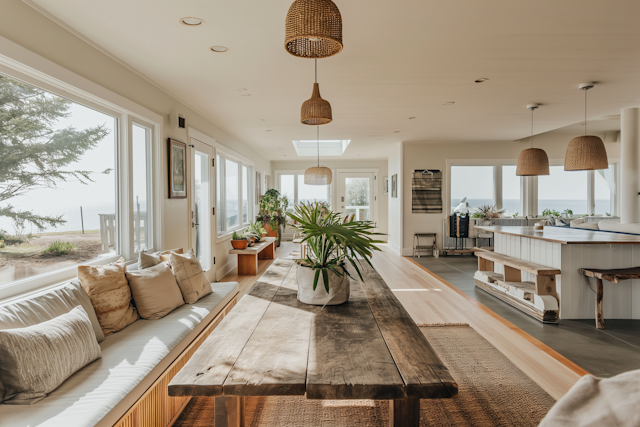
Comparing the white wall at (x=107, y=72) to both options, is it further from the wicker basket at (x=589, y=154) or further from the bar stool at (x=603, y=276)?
the bar stool at (x=603, y=276)

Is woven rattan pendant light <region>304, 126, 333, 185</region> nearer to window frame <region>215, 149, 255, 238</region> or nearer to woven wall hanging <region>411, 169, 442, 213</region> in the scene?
window frame <region>215, 149, 255, 238</region>

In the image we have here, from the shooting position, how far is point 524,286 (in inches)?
160

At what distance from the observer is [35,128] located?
2.23m

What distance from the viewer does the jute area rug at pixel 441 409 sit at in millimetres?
1992

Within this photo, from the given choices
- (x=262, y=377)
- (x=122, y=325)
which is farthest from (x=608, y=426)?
(x=122, y=325)

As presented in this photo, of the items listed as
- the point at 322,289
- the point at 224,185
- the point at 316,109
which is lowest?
the point at 322,289

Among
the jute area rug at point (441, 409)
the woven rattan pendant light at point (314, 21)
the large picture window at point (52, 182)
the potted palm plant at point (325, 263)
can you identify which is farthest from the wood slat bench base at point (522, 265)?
the large picture window at point (52, 182)

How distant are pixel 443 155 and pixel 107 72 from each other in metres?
6.53

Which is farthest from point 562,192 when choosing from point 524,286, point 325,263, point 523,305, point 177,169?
point 325,263

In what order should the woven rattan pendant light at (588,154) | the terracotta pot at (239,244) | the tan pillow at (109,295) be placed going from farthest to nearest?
the terracotta pot at (239,244), the woven rattan pendant light at (588,154), the tan pillow at (109,295)

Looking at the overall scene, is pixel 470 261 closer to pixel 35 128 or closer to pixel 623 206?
pixel 623 206

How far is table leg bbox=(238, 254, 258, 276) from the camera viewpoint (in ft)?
19.5

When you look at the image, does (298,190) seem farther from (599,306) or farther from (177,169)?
(599,306)

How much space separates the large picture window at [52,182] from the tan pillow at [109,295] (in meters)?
0.39
